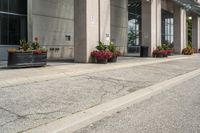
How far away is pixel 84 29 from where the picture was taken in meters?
21.9

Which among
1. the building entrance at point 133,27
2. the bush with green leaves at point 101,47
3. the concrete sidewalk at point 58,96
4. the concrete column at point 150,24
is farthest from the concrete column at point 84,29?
the building entrance at point 133,27

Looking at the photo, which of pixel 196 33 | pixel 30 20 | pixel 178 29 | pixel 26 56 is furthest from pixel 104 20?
pixel 196 33

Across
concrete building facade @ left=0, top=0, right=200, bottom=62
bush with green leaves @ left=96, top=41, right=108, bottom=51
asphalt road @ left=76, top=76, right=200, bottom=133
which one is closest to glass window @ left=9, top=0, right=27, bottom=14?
concrete building facade @ left=0, top=0, right=200, bottom=62

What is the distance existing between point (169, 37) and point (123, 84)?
157 ft

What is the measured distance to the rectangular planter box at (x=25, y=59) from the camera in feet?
54.1

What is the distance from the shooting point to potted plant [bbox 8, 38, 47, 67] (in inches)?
650

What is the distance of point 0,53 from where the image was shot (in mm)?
24031

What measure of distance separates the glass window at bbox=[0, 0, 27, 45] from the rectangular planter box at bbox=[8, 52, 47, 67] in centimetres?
768

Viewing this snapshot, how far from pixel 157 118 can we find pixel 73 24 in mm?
22512

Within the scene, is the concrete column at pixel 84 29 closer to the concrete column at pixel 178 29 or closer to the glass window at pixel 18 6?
the glass window at pixel 18 6

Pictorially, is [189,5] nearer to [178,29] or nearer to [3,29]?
[178,29]

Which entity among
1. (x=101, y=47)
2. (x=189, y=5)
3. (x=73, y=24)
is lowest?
(x=101, y=47)

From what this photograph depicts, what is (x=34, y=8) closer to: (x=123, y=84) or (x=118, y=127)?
(x=123, y=84)

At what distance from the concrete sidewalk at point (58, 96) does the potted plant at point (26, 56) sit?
282 cm
